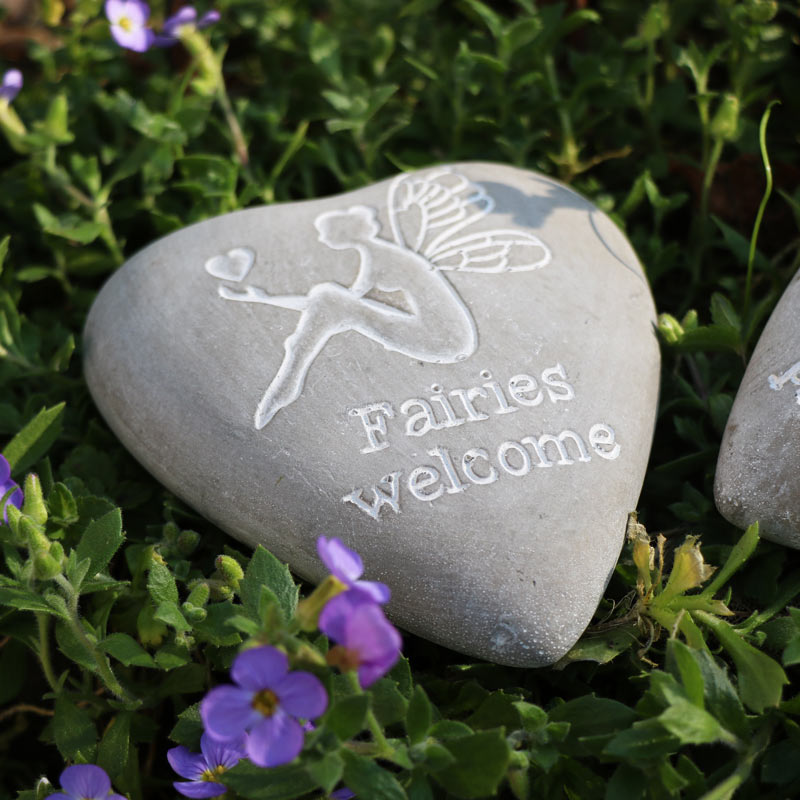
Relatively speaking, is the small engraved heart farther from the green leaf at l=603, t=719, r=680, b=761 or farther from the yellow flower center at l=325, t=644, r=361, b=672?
the green leaf at l=603, t=719, r=680, b=761

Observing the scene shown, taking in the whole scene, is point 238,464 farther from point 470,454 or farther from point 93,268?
point 93,268

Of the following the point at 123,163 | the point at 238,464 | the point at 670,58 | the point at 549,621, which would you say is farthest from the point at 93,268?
the point at 670,58

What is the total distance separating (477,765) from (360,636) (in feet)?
0.97

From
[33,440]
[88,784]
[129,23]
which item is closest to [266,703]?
[88,784]

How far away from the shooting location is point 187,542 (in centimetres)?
159

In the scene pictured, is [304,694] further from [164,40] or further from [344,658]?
[164,40]

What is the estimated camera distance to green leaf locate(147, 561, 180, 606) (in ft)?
4.59

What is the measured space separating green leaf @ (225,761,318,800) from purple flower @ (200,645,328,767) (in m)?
0.13

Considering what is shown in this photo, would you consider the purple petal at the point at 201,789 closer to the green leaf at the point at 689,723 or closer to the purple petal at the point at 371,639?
the purple petal at the point at 371,639

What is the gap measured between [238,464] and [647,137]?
4.39 feet

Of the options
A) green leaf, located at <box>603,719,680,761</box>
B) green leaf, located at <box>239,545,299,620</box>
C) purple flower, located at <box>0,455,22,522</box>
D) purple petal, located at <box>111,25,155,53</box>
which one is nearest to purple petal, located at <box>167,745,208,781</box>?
green leaf, located at <box>239,545,299,620</box>

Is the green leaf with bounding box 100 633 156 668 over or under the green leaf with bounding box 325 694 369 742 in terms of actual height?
under

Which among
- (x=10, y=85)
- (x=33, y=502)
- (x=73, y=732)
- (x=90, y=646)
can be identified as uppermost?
(x=10, y=85)

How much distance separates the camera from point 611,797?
1.26 meters
